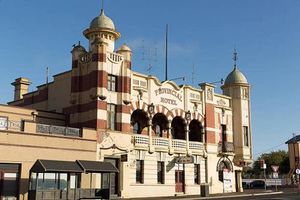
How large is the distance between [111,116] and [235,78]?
19.4m

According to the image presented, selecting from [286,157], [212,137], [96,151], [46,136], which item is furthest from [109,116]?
[286,157]

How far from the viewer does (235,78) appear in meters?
49.1

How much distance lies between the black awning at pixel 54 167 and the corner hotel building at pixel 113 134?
0.08 m

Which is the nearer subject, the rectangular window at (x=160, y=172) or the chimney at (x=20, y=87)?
the rectangular window at (x=160, y=172)

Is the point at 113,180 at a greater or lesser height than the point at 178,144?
lesser

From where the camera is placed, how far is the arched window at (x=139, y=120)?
38344 millimetres

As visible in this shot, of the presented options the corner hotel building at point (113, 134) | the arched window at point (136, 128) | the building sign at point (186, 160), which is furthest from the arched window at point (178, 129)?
the arched window at point (136, 128)

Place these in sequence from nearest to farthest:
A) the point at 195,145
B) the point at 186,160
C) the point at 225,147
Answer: the point at 186,160 < the point at 195,145 < the point at 225,147

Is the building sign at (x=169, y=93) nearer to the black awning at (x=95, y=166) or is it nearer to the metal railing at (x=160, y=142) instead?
the metal railing at (x=160, y=142)

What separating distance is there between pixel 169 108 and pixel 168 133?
7.72 ft

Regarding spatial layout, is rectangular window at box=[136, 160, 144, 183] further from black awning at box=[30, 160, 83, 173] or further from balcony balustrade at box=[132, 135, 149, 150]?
black awning at box=[30, 160, 83, 173]

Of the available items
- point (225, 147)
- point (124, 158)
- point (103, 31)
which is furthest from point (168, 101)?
point (225, 147)

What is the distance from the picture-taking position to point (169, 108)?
40375 mm

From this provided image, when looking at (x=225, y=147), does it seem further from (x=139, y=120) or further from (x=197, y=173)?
(x=139, y=120)
